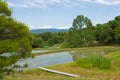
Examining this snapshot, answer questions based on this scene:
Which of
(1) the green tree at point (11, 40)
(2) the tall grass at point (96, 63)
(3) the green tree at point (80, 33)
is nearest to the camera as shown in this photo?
(1) the green tree at point (11, 40)

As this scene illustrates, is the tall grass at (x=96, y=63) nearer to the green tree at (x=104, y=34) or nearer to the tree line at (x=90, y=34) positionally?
the tree line at (x=90, y=34)

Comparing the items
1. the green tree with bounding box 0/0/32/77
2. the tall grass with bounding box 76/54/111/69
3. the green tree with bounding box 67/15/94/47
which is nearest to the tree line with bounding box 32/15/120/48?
the green tree with bounding box 67/15/94/47

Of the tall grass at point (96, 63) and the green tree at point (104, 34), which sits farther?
the green tree at point (104, 34)

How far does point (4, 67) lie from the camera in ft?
36.7

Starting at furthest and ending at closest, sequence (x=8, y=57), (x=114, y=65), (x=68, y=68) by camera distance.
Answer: (x=114, y=65) < (x=68, y=68) < (x=8, y=57)

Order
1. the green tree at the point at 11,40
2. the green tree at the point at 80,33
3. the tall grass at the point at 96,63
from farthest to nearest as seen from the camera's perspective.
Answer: the green tree at the point at 80,33, the tall grass at the point at 96,63, the green tree at the point at 11,40

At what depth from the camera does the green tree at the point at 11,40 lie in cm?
1062

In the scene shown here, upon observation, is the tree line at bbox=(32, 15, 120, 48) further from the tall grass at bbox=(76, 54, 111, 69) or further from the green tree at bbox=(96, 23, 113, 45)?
the tall grass at bbox=(76, 54, 111, 69)

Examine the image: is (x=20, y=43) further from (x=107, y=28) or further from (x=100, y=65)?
(x=107, y=28)

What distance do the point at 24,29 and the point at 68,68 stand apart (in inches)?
459

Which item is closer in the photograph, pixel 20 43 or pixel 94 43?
pixel 20 43

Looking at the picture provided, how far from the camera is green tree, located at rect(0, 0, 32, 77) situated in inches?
418

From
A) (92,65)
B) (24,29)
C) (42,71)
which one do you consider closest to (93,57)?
(92,65)

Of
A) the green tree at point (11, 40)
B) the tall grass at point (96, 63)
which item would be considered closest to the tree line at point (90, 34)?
the tall grass at point (96, 63)
